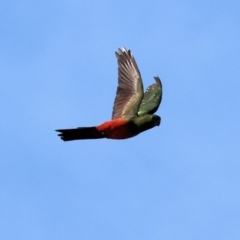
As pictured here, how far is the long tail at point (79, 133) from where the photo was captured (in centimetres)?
2006

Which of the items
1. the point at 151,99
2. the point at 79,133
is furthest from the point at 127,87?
the point at 79,133

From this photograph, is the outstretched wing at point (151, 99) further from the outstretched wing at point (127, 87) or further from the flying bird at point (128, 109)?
the outstretched wing at point (127, 87)

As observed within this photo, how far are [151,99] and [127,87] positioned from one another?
3.81 ft

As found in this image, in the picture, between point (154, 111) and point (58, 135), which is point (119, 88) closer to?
point (154, 111)

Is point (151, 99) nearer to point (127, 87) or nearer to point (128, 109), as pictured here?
point (127, 87)

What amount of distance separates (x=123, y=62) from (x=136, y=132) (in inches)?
132

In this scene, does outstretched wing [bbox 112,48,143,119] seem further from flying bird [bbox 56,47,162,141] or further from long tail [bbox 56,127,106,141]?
long tail [bbox 56,127,106,141]

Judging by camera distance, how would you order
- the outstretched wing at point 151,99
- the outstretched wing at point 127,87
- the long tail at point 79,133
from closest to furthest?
the long tail at point 79,133
the outstretched wing at point 127,87
the outstretched wing at point 151,99

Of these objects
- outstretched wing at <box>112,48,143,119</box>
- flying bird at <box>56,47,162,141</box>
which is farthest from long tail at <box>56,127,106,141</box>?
outstretched wing at <box>112,48,143,119</box>

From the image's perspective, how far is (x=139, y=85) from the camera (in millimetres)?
22469

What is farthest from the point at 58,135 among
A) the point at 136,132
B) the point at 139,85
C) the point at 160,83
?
the point at 160,83

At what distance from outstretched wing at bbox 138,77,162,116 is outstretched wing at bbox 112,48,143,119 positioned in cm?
46

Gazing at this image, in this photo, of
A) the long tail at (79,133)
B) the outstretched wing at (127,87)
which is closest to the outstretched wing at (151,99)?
the outstretched wing at (127,87)

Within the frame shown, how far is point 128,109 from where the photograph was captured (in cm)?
2141
